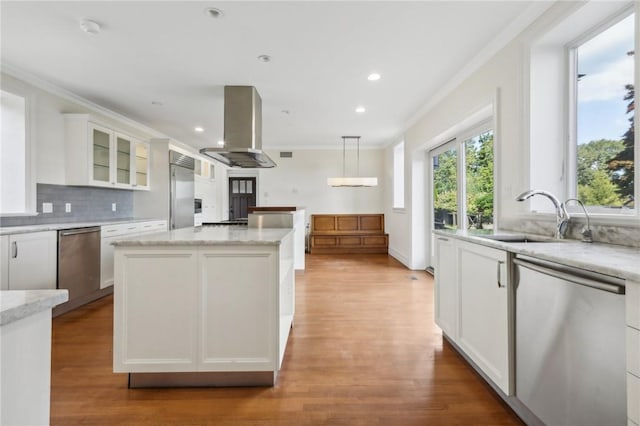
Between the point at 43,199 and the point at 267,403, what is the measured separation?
3.55 metres

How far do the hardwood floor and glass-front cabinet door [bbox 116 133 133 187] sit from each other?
2093mm

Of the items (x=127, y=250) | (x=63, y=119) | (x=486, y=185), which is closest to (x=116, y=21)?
(x=127, y=250)

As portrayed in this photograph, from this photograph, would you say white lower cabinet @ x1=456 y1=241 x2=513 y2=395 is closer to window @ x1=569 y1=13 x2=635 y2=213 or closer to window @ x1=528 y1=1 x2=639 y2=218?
window @ x1=528 y1=1 x2=639 y2=218

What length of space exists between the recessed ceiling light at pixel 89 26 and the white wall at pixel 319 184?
519 centimetres

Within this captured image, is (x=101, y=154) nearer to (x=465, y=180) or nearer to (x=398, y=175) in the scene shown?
(x=465, y=180)

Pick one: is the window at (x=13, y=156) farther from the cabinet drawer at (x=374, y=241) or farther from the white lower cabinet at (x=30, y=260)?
the cabinet drawer at (x=374, y=241)

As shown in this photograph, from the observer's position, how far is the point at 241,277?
1.87 meters

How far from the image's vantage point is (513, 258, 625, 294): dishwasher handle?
102 centimetres

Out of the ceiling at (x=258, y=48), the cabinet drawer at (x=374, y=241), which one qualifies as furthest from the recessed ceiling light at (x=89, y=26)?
the cabinet drawer at (x=374, y=241)

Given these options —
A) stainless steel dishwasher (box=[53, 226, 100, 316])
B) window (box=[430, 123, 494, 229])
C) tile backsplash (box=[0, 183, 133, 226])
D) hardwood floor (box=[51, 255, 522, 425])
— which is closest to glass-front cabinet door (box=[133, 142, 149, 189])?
tile backsplash (box=[0, 183, 133, 226])

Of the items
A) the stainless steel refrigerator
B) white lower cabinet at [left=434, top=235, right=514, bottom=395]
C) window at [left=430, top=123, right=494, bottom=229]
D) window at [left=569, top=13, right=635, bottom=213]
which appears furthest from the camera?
the stainless steel refrigerator

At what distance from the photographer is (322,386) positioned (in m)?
1.89

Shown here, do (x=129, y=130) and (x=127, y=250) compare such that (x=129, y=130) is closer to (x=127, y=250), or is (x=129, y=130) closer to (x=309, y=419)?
(x=127, y=250)

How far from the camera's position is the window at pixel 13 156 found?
10.1 feet
